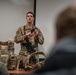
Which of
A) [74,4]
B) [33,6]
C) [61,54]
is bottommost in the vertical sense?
[61,54]

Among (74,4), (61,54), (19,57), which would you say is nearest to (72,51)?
(61,54)

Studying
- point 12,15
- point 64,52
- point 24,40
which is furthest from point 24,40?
point 64,52

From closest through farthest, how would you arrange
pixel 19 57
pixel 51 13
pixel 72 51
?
pixel 72 51 < pixel 19 57 < pixel 51 13

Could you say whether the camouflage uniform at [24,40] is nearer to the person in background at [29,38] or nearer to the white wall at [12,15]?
the person in background at [29,38]

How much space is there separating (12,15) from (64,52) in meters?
5.01

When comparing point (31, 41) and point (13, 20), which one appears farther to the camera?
point (13, 20)

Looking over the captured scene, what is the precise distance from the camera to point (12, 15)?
5.76 metres

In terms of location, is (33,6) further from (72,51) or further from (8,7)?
(72,51)

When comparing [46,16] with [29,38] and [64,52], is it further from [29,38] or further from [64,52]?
[64,52]

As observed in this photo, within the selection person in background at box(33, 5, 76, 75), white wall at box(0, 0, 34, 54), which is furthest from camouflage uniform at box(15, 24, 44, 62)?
person in background at box(33, 5, 76, 75)

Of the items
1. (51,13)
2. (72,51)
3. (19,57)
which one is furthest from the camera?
(51,13)

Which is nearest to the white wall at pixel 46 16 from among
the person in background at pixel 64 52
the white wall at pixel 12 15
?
the white wall at pixel 12 15

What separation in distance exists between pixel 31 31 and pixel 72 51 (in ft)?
13.2

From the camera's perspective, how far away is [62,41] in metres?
0.84
